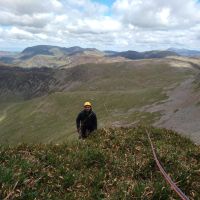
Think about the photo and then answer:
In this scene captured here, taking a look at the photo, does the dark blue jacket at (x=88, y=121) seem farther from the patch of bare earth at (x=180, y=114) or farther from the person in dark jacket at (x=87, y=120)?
the patch of bare earth at (x=180, y=114)

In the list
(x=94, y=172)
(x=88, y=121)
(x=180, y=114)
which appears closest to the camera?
(x=94, y=172)

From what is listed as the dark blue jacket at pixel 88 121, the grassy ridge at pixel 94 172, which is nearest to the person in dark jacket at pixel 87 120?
the dark blue jacket at pixel 88 121

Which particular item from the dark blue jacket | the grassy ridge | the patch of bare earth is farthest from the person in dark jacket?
the patch of bare earth

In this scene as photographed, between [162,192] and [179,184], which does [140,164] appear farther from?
[162,192]

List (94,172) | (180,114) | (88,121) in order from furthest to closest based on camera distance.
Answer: (180,114), (88,121), (94,172)

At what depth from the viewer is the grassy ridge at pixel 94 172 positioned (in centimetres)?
1003

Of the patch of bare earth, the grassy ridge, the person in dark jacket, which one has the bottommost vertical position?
the patch of bare earth

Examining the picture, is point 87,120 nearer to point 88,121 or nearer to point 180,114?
point 88,121

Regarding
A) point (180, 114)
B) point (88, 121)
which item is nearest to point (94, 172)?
point (88, 121)

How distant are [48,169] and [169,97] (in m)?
125

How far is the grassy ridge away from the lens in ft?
32.9

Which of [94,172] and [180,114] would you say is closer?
[94,172]

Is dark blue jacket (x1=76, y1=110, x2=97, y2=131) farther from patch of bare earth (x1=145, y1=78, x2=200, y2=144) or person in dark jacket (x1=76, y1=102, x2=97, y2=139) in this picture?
patch of bare earth (x1=145, y1=78, x2=200, y2=144)

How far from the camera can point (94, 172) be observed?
41.2ft
